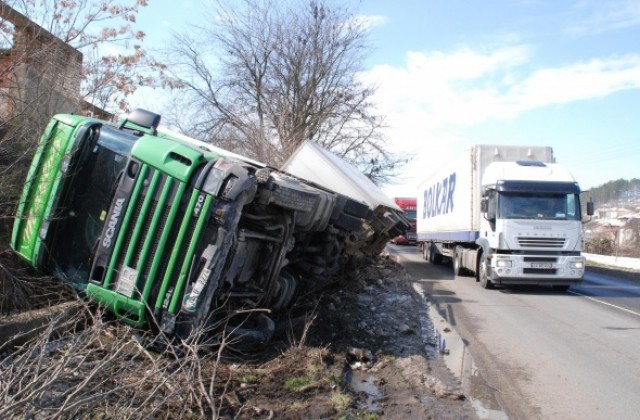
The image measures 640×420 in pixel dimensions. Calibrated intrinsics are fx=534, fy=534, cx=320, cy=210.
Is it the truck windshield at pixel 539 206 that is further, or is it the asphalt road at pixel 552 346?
the truck windshield at pixel 539 206

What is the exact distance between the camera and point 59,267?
16.9ft

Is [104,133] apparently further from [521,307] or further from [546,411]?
[521,307]

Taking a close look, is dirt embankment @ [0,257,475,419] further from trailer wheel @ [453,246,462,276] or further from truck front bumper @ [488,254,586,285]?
Answer: trailer wheel @ [453,246,462,276]

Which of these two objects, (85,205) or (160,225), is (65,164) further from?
(160,225)

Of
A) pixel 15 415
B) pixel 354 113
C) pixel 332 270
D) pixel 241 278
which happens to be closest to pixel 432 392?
pixel 241 278

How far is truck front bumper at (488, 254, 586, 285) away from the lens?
12.1m

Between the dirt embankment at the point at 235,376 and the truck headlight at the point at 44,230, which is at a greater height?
the truck headlight at the point at 44,230

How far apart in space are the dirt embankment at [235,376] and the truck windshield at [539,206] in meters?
5.98

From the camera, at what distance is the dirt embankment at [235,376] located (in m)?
2.82

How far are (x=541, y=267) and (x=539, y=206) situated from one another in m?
1.40

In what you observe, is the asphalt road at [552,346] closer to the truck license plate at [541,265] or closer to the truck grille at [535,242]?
the truck license plate at [541,265]

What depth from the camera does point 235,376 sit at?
465 cm

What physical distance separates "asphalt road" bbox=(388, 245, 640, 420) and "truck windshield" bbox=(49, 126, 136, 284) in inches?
163

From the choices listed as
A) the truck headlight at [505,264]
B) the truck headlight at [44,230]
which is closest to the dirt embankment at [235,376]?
the truck headlight at [44,230]
